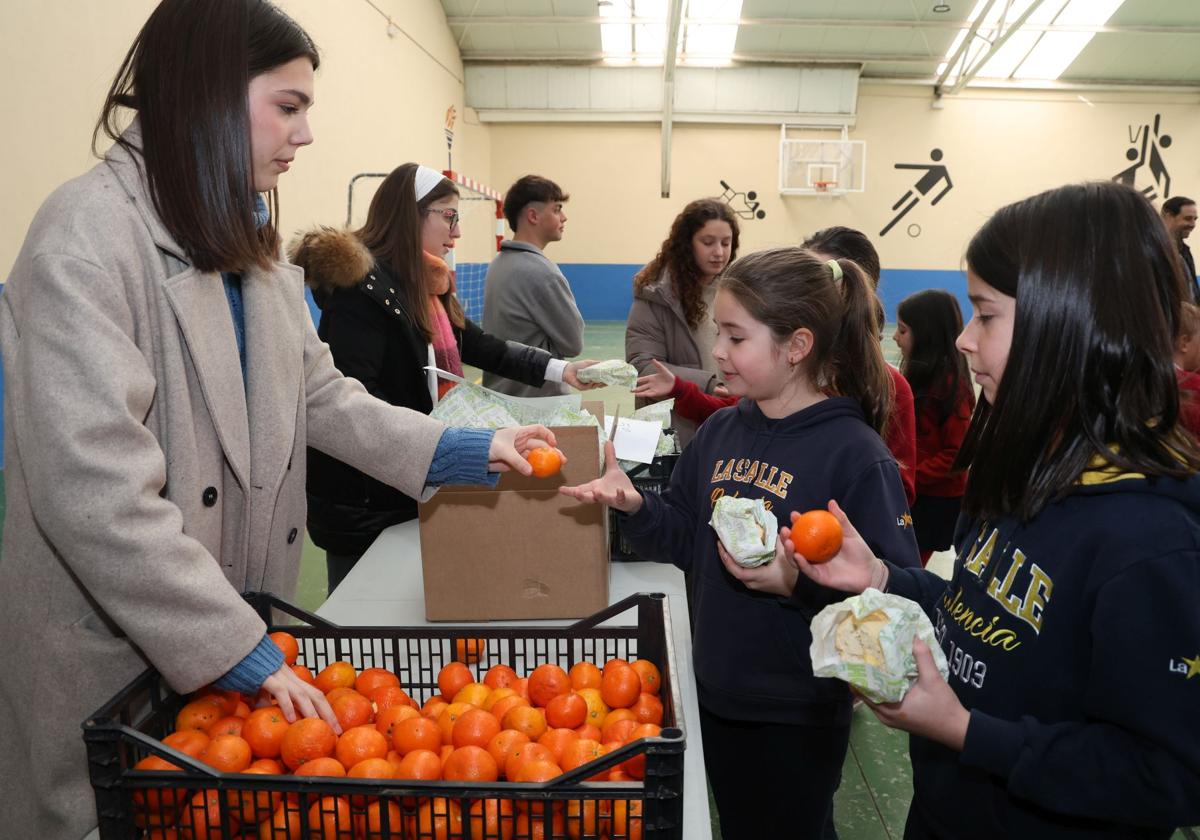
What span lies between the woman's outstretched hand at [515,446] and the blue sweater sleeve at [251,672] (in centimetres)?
59

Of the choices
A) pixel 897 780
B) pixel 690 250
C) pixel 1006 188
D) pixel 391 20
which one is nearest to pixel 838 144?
pixel 1006 188

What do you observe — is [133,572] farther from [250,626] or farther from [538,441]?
[538,441]

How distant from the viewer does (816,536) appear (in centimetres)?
122

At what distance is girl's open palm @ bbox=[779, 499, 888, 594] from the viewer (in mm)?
1287

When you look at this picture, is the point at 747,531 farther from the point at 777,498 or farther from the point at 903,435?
the point at 903,435

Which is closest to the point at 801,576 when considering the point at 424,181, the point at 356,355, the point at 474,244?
the point at 356,355

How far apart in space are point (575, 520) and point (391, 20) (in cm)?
947

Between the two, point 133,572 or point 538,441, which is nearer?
point 133,572

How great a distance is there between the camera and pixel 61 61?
4.19 metres

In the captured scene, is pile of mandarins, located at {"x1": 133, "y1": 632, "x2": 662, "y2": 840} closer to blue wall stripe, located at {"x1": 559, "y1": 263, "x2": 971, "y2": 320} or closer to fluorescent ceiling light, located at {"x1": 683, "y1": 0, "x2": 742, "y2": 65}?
fluorescent ceiling light, located at {"x1": 683, "y1": 0, "x2": 742, "y2": 65}

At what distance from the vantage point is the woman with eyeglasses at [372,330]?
232 cm

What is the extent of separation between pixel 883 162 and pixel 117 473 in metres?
14.8

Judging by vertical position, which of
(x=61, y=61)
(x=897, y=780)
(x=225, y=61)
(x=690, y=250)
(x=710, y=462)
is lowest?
(x=897, y=780)

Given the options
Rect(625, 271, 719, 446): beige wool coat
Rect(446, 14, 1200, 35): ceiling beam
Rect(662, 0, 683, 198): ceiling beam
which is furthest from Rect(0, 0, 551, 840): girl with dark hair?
Rect(446, 14, 1200, 35): ceiling beam
